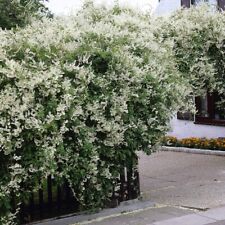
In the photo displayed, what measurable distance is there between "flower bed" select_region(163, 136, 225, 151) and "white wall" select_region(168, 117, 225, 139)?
50 cm

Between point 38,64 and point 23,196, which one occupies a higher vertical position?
point 38,64

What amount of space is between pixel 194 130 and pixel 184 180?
662 cm

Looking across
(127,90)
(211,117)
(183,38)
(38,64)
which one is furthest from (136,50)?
(211,117)

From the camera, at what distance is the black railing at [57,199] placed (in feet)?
25.6

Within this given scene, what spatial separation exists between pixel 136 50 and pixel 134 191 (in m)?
2.52

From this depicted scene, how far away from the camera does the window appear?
16359 millimetres

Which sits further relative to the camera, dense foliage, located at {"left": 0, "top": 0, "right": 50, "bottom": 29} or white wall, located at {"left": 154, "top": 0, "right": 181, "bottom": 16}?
white wall, located at {"left": 154, "top": 0, "right": 181, "bottom": 16}

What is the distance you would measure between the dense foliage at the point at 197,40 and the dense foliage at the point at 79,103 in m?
3.02

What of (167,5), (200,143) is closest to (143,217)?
(200,143)

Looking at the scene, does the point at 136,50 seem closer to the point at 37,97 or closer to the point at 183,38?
the point at 37,97

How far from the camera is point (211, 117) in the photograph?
55.2ft

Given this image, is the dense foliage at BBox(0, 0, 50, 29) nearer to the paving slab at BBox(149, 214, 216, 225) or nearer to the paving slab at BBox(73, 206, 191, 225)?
the paving slab at BBox(73, 206, 191, 225)

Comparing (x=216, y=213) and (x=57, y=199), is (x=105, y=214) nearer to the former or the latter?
(x=57, y=199)

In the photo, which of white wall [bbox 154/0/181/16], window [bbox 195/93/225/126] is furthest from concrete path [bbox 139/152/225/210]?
white wall [bbox 154/0/181/16]
